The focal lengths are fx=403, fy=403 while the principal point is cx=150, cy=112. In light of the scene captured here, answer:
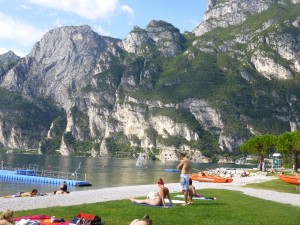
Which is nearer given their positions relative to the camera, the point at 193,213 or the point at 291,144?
the point at 193,213

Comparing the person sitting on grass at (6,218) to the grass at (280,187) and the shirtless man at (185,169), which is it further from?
the grass at (280,187)

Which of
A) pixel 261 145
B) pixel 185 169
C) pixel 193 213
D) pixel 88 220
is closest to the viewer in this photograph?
pixel 88 220

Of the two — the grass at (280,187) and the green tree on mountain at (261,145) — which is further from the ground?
the green tree on mountain at (261,145)

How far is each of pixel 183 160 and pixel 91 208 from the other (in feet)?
17.7

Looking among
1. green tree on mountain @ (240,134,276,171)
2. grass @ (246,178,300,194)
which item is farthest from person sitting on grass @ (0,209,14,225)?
green tree on mountain @ (240,134,276,171)

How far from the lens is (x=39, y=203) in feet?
74.4

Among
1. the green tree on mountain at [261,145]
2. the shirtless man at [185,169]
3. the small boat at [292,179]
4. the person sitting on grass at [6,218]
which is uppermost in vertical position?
the green tree on mountain at [261,145]

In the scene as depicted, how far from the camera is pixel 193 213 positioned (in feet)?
62.9

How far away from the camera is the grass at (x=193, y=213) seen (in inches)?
679

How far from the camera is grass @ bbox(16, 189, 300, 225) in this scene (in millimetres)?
17250

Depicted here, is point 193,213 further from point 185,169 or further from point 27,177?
point 27,177

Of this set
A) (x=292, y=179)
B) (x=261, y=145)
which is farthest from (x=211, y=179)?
(x=261, y=145)

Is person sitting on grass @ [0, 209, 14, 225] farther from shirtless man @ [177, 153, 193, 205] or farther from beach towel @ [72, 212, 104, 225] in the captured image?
shirtless man @ [177, 153, 193, 205]

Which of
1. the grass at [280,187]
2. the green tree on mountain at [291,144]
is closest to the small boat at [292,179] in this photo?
the grass at [280,187]
